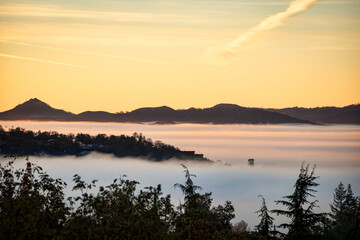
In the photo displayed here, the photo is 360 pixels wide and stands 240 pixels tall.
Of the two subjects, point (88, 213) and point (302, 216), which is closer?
point (88, 213)

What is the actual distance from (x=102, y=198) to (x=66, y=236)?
75.1 inches

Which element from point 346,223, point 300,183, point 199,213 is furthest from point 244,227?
point 199,213

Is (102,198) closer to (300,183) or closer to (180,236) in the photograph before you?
(180,236)

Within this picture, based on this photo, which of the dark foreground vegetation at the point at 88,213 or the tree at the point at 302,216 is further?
the tree at the point at 302,216

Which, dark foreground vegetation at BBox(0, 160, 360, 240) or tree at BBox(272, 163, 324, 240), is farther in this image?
tree at BBox(272, 163, 324, 240)

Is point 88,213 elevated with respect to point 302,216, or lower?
elevated

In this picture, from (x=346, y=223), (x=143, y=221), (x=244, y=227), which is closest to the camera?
(x=143, y=221)

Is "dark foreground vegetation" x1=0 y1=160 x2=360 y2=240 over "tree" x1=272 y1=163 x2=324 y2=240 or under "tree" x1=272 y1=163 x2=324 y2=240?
over

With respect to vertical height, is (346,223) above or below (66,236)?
below

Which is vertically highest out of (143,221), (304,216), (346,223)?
(143,221)

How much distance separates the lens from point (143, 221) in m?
17.2

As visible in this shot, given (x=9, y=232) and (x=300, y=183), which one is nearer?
(x=9, y=232)

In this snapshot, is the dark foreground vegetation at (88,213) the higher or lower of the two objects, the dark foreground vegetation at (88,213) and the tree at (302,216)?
the higher

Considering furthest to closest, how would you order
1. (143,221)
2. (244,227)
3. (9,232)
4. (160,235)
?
(244,227), (160,235), (143,221), (9,232)
